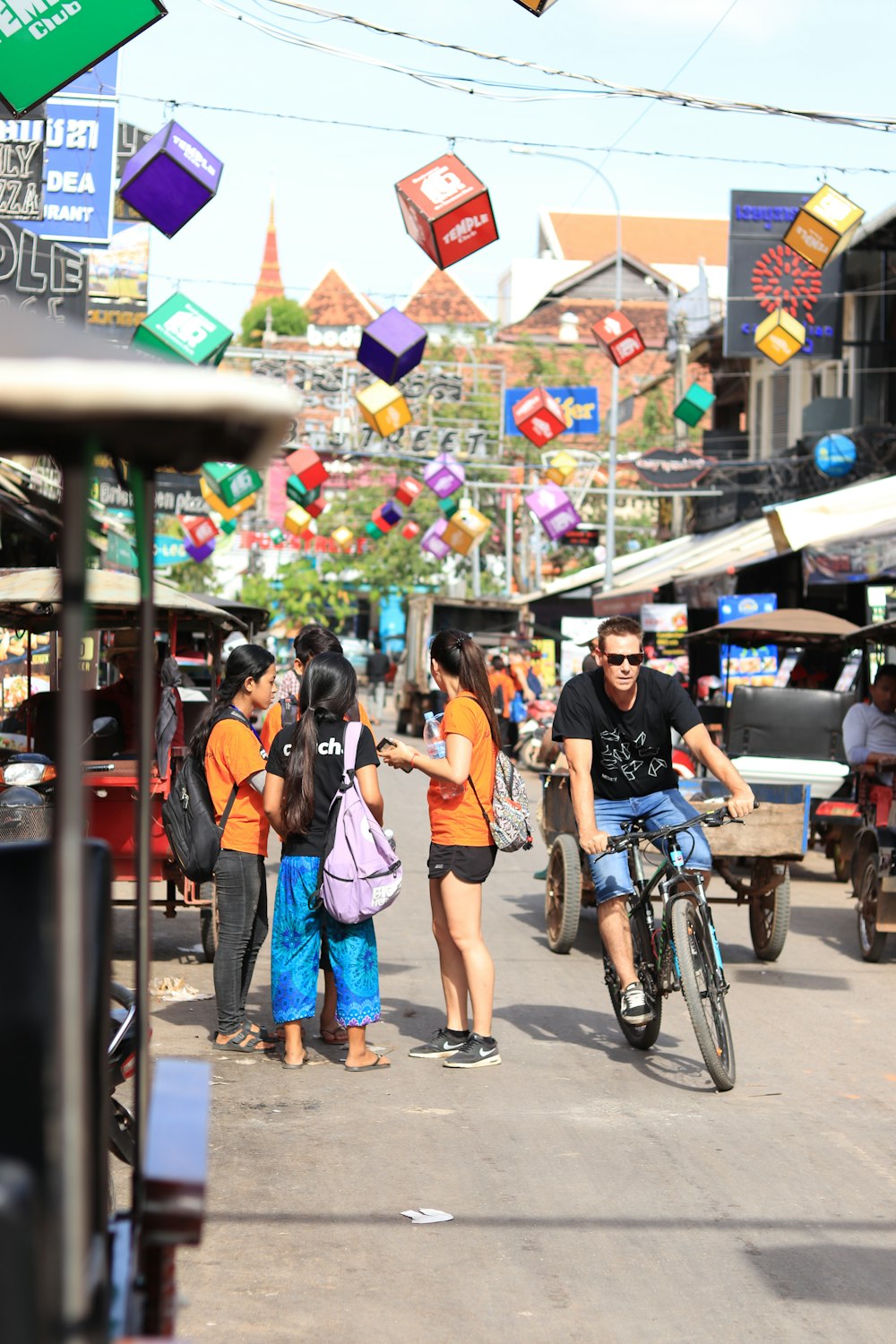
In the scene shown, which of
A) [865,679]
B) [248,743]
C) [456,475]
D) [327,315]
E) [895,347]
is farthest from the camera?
[327,315]

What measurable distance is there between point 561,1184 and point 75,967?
393 centimetres

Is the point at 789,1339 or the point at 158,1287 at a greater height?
the point at 158,1287

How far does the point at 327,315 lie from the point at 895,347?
7692 centimetres

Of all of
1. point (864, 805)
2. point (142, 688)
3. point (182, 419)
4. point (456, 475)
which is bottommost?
point (864, 805)

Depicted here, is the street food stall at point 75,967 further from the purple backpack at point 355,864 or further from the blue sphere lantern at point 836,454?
the blue sphere lantern at point 836,454

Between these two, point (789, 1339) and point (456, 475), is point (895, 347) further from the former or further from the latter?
point (789, 1339)

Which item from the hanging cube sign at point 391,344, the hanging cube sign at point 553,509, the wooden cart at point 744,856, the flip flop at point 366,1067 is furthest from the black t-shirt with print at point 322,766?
the hanging cube sign at point 553,509

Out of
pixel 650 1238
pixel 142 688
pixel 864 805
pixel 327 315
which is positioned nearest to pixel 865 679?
pixel 864 805

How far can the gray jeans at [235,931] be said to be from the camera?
312 inches

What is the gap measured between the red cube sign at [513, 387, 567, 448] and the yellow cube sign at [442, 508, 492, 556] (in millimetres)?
10451

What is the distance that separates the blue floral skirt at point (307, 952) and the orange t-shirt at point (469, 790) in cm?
57

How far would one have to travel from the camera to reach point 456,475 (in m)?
30.8

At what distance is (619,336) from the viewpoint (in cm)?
1989

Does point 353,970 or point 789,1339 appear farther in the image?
point 353,970
